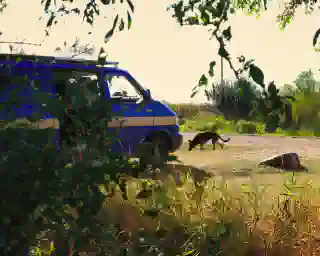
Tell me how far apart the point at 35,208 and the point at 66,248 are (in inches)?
10.7

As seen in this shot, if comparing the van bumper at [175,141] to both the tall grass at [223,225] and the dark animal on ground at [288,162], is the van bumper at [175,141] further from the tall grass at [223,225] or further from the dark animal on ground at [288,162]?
the tall grass at [223,225]

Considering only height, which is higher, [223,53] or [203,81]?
[223,53]

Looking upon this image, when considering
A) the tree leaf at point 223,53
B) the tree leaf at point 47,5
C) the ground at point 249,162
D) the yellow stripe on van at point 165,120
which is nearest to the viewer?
the tree leaf at point 223,53

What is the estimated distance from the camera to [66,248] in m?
2.48

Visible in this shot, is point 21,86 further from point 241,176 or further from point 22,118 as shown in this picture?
point 241,176

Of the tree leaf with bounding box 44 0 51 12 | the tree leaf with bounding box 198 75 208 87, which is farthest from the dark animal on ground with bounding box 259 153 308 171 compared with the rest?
the tree leaf with bounding box 198 75 208 87

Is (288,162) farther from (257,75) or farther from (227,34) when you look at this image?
(257,75)

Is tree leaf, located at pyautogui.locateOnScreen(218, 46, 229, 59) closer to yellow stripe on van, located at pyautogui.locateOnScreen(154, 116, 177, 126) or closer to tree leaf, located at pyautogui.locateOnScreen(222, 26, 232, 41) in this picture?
tree leaf, located at pyautogui.locateOnScreen(222, 26, 232, 41)

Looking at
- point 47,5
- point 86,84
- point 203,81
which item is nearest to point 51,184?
point 86,84

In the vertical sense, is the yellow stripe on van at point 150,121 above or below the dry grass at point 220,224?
above

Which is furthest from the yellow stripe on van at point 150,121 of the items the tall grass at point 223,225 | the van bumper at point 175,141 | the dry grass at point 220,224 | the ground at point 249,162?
the tall grass at point 223,225

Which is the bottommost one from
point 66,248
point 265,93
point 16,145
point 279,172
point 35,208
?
point 279,172

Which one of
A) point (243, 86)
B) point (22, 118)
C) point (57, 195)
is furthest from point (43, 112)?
point (243, 86)

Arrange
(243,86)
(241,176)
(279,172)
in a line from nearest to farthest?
(243,86) < (241,176) < (279,172)
